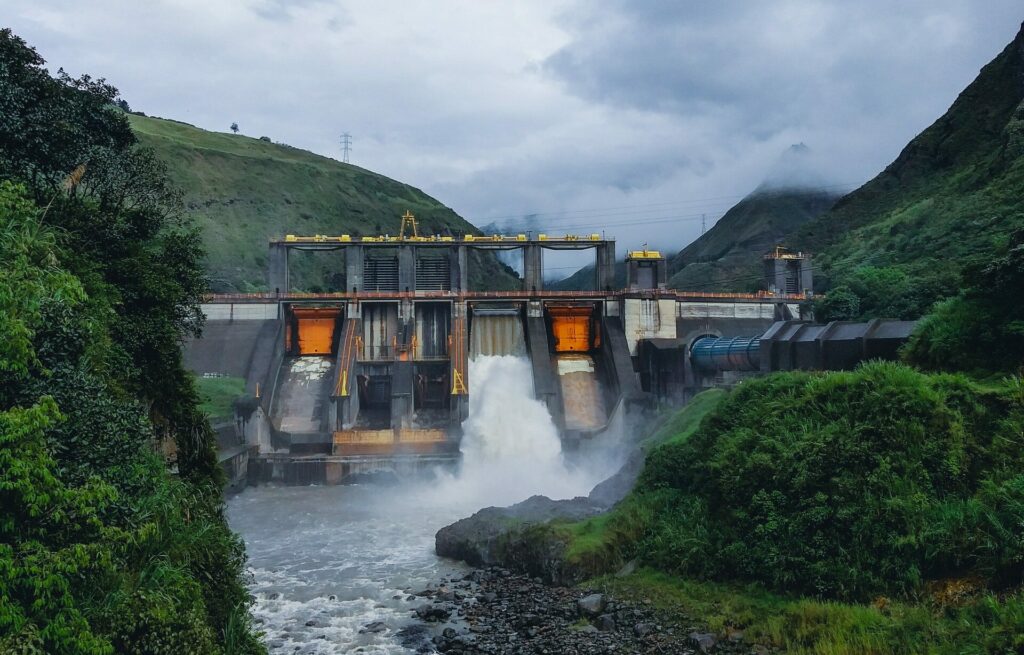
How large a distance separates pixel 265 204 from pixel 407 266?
54612mm

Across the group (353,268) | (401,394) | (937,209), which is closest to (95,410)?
(401,394)

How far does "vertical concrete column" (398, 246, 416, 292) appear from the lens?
1674 inches

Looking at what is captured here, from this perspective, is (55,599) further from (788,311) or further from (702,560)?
(788,311)

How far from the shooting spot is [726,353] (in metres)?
30.8

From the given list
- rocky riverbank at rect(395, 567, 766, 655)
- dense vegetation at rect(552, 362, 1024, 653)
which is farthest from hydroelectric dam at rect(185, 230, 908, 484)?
rocky riverbank at rect(395, 567, 766, 655)

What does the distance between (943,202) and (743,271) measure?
26261 mm

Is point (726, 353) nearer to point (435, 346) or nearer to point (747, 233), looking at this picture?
point (435, 346)

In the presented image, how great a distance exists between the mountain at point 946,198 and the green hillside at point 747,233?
12.5 meters

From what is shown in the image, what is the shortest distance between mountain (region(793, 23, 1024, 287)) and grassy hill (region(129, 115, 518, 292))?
135 feet

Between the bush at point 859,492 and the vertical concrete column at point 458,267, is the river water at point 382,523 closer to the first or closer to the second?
the vertical concrete column at point 458,267

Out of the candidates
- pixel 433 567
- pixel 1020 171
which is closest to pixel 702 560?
pixel 433 567

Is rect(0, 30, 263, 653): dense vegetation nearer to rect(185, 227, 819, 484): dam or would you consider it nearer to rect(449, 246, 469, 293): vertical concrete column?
rect(185, 227, 819, 484): dam

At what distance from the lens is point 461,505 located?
29.0 meters

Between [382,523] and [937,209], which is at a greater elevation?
[937,209]
